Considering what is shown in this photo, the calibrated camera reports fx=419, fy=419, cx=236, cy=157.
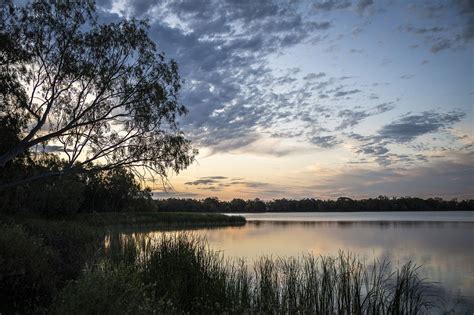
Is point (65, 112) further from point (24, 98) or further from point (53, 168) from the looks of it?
point (53, 168)

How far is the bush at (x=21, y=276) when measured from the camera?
1189cm

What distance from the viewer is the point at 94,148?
2325 cm

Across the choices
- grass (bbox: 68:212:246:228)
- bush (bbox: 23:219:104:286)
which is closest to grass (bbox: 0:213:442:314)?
bush (bbox: 23:219:104:286)

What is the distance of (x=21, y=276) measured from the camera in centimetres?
1221

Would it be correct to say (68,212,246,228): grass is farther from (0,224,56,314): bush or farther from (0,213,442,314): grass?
(0,213,442,314): grass

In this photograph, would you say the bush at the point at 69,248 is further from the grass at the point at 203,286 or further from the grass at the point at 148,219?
the grass at the point at 148,219

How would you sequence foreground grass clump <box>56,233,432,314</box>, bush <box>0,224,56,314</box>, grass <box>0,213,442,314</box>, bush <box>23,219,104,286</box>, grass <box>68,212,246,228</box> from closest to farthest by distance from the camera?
foreground grass clump <box>56,233,432,314</box>, grass <box>0,213,442,314</box>, bush <box>0,224,56,314</box>, bush <box>23,219,104,286</box>, grass <box>68,212,246,228</box>

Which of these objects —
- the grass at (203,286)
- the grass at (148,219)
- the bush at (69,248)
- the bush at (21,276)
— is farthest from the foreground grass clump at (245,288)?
the grass at (148,219)

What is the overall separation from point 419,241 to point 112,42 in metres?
29.2

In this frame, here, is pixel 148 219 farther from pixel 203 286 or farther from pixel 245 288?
pixel 245 288

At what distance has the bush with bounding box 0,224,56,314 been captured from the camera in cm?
1189

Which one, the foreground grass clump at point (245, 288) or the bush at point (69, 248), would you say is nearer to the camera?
the foreground grass clump at point (245, 288)

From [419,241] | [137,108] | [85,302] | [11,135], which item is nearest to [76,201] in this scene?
[11,135]

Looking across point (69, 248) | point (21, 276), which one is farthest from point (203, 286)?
point (69, 248)
